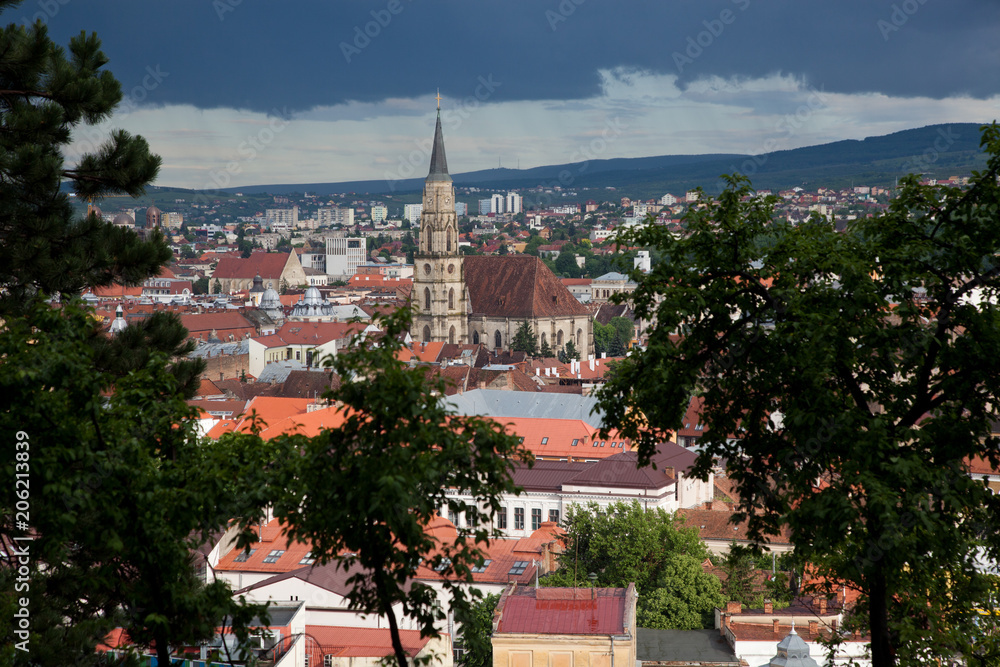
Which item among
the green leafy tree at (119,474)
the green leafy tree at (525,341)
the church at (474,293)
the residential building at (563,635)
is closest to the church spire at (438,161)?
the church at (474,293)

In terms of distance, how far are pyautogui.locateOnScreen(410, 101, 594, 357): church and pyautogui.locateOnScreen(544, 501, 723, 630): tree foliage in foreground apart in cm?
6315

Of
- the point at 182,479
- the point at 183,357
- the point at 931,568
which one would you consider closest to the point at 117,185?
the point at 183,357

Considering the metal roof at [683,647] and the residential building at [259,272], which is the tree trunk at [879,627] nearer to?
the metal roof at [683,647]

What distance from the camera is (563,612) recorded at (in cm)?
2483

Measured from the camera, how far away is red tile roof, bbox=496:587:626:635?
24.2 meters

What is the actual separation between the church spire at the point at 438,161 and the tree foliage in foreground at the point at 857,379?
91225mm

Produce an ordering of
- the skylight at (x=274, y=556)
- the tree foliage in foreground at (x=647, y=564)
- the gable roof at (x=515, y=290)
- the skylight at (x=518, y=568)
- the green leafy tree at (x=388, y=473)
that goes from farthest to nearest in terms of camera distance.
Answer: the gable roof at (x=515, y=290) < the skylight at (x=274, y=556) < the skylight at (x=518, y=568) < the tree foliage in foreground at (x=647, y=564) < the green leafy tree at (x=388, y=473)

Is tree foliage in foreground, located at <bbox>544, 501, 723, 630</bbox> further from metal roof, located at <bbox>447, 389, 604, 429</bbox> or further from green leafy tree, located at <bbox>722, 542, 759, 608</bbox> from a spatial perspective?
metal roof, located at <bbox>447, 389, 604, 429</bbox>

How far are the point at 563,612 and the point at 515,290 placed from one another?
3290 inches

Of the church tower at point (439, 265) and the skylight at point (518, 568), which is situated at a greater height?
the church tower at point (439, 265)

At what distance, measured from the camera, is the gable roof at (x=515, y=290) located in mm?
106938

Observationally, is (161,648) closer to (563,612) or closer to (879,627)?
(879,627)

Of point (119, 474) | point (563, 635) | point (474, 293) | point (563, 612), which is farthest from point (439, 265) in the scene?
point (119, 474)

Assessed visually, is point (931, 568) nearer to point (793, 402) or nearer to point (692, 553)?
point (793, 402)
